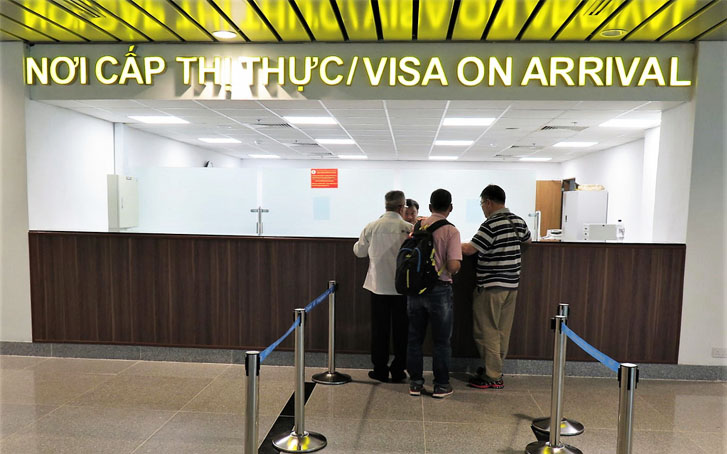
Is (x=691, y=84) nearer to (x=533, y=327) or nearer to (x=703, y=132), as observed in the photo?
(x=703, y=132)

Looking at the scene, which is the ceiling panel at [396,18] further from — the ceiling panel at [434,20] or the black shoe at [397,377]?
the black shoe at [397,377]

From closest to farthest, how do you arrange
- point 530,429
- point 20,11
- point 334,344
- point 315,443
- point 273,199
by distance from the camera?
1. point 315,443
2. point 530,429
3. point 20,11
4. point 334,344
5. point 273,199

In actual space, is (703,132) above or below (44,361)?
above

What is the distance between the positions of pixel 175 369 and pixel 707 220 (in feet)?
16.5

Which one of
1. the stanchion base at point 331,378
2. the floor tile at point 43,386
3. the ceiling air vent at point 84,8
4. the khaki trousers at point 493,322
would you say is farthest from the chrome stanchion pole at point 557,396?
the ceiling air vent at point 84,8

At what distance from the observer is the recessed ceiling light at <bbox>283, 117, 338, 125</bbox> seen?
254 inches

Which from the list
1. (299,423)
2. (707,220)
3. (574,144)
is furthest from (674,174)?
(574,144)

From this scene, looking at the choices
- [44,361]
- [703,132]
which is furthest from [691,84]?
[44,361]

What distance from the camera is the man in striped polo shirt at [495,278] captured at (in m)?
3.93

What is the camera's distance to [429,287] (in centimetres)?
367

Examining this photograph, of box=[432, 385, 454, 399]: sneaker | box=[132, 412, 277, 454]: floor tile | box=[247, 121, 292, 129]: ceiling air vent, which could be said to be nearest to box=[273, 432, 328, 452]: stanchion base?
box=[132, 412, 277, 454]: floor tile

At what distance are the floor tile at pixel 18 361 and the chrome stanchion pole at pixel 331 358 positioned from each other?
8.84ft

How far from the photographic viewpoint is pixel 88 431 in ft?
10.5

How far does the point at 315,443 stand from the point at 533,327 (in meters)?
2.38
